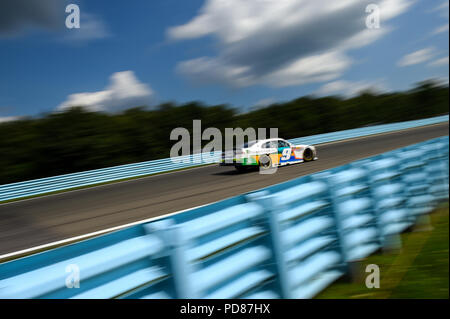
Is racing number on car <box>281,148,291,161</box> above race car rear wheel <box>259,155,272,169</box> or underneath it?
above

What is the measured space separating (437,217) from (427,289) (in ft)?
9.98

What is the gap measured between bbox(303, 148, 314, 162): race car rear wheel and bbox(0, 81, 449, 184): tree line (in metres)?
17.2

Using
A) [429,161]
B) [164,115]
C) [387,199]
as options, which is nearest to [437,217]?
[429,161]

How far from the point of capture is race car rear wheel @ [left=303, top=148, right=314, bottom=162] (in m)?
13.9

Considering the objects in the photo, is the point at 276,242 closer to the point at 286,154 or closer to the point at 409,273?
the point at 409,273

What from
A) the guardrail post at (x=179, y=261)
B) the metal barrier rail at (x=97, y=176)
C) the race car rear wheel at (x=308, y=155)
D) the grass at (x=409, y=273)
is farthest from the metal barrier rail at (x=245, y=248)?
the metal barrier rail at (x=97, y=176)

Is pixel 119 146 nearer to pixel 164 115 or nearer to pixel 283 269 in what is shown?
pixel 164 115

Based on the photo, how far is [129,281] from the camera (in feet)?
6.38

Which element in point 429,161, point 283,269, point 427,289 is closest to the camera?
point 283,269

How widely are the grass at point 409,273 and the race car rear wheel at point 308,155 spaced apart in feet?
29.4

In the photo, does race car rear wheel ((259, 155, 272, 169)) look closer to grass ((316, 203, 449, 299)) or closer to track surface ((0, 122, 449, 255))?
track surface ((0, 122, 449, 255))

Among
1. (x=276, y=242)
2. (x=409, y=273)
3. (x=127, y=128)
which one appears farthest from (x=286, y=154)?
(x=127, y=128)

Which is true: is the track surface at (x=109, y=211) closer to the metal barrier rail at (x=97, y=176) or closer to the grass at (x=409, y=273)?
the grass at (x=409, y=273)

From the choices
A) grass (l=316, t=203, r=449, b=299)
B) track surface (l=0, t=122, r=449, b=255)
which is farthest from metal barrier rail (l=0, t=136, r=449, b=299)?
track surface (l=0, t=122, r=449, b=255)
